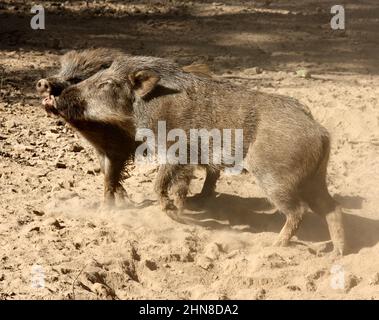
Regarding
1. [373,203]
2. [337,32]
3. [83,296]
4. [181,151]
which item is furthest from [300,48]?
[83,296]

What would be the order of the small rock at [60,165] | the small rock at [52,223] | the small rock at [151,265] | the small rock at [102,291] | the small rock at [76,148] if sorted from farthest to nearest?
1. the small rock at [76,148]
2. the small rock at [60,165]
3. the small rock at [52,223]
4. the small rock at [151,265]
5. the small rock at [102,291]

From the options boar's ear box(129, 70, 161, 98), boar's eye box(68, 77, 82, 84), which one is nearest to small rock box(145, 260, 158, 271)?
boar's ear box(129, 70, 161, 98)

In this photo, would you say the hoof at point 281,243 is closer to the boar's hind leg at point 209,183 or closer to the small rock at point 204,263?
the small rock at point 204,263

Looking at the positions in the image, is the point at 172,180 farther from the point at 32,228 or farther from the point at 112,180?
the point at 32,228

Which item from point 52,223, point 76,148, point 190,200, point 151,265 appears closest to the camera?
point 151,265

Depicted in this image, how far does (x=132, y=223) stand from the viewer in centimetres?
567

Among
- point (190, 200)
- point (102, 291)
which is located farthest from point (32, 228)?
point (190, 200)

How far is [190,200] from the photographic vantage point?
6328 millimetres

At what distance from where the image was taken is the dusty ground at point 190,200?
4848 millimetres

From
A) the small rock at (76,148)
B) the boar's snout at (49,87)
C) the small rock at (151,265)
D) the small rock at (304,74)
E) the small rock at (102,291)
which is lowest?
the small rock at (151,265)

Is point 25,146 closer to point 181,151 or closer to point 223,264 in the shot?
point 181,151

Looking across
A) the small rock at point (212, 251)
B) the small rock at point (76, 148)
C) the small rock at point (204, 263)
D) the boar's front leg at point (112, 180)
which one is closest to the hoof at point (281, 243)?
the small rock at point (212, 251)

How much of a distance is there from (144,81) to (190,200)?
1.24 m

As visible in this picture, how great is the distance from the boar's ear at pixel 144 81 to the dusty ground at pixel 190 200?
1.01 meters
